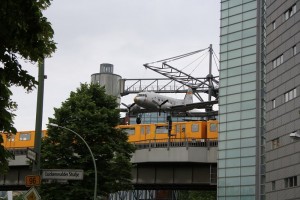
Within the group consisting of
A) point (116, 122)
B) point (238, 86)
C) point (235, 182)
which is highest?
point (238, 86)

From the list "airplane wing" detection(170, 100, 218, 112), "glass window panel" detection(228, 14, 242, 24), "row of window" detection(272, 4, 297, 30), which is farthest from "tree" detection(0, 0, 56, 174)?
"airplane wing" detection(170, 100, 218, 112)

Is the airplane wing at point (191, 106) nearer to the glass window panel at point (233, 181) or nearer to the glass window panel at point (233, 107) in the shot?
the glass window panel at point (233, 107)

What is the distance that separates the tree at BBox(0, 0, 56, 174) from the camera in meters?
11.3

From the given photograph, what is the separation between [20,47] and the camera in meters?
11.9

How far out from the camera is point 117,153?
41.3m

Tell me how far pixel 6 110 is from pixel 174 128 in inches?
1833

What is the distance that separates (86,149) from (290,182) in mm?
17920

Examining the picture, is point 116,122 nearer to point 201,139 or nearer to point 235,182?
point 201,139

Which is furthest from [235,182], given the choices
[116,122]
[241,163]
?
[116,122]

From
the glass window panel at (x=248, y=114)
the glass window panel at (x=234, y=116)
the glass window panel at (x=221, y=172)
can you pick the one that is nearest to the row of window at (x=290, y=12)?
the glass window panel at (x=248, y=114)

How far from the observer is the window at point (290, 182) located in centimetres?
4894

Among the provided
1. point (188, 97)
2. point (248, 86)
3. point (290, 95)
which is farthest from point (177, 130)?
point (188, 97)

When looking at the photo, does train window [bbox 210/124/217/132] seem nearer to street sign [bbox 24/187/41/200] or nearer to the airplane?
the airplane

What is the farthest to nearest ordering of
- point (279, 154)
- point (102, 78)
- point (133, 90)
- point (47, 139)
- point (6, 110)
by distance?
1. point (102, 78)
2. point (133, 90)
3. point (279, 154)
4. point (47, 139)
5. point (6, 110)
